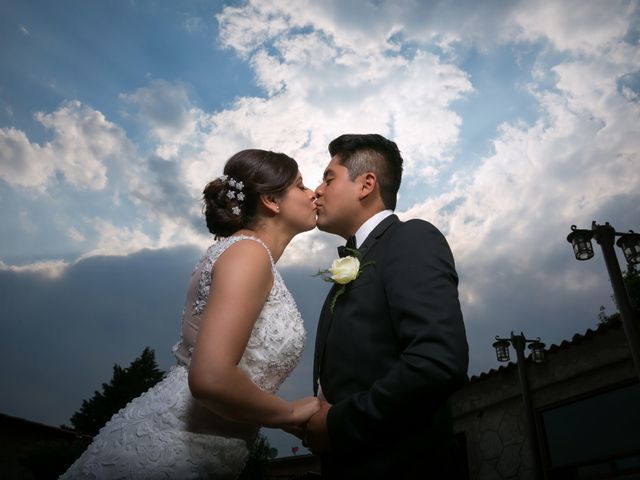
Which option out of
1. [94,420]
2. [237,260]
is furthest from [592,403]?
[94,420]

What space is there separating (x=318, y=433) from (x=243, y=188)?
188cm

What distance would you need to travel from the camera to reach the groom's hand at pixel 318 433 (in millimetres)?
2258

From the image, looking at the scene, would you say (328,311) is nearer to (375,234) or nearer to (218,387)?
(375,234)

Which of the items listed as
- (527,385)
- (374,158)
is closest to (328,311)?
(374,158)

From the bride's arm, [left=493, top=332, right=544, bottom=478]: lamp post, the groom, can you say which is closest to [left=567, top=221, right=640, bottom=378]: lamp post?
[left=493, top=332, right=544, bottom=478]: lamp post

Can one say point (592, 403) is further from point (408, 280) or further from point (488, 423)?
point (408, 280)

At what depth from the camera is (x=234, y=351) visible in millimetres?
2254

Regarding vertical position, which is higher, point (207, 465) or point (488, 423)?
point (488, 423)

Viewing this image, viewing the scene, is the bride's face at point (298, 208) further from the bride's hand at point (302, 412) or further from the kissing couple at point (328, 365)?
the bride's hand at point (302, 412)

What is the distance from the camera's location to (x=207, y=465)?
2537 mm

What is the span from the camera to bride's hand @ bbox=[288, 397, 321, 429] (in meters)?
2.44

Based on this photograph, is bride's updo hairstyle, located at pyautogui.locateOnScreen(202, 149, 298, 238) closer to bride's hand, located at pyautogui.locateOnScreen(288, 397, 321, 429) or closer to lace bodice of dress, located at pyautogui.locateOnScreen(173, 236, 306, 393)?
lace bodice of dress, located at pyautogui.locateOnScreen(173, 236, 306, 393)

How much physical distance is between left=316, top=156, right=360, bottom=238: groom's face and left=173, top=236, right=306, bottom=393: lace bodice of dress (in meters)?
0.66

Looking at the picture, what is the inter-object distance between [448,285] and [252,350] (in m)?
1.21
